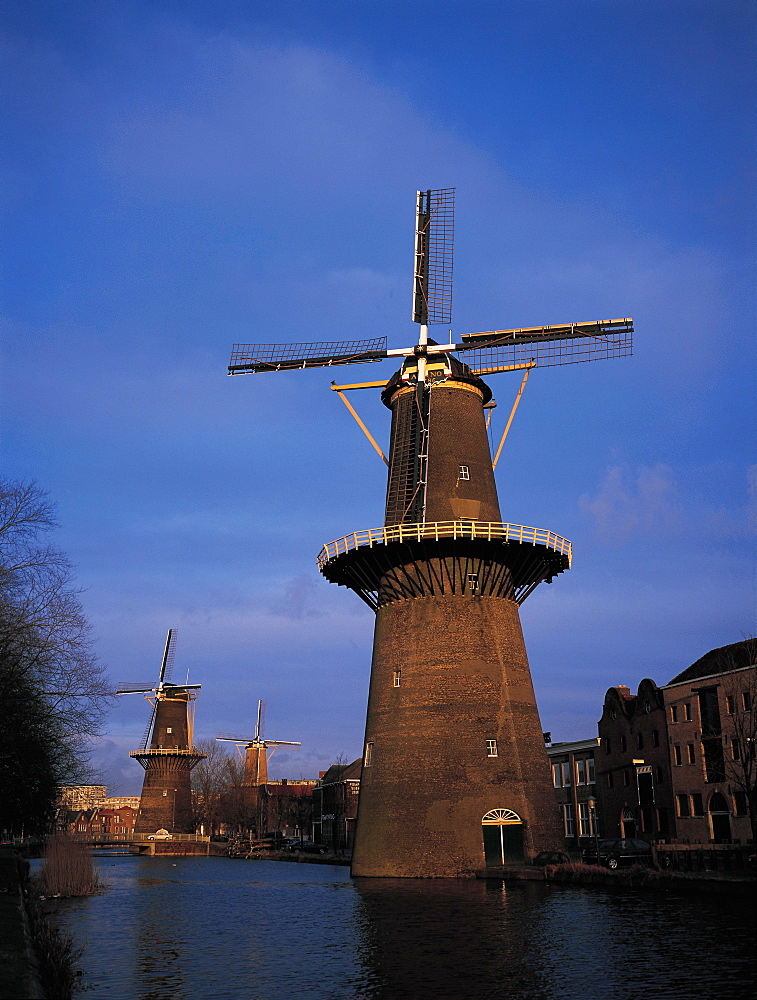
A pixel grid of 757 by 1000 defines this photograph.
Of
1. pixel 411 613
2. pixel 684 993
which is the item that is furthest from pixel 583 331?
pixel 684 993

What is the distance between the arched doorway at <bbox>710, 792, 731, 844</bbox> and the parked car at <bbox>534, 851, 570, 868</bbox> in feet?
42.5

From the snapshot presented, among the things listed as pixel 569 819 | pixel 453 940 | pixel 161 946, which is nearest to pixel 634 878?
pixel 453 940

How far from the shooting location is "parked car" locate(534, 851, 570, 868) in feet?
99.6

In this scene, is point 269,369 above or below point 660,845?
above

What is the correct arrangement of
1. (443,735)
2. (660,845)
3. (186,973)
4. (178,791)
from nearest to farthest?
(186,973), (660,845), (443,735), (178,791)

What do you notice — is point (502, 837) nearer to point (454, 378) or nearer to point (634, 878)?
point (634, 878)

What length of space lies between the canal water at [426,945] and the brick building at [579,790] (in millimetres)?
26670

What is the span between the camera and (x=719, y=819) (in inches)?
1619

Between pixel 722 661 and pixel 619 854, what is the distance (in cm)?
1511

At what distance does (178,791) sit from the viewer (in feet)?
259

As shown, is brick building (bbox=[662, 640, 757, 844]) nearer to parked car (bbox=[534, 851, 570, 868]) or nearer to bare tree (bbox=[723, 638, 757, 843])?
bare tree (bbox=[723, 638, 757, 843])

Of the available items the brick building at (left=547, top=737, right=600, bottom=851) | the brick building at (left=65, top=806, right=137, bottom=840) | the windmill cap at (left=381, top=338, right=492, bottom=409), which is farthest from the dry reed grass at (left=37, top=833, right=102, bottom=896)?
the brick building at (left=65, top=806, right=137, bottom=840)

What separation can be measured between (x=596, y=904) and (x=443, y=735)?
8.99m

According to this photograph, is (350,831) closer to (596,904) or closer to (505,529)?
(505,529)
